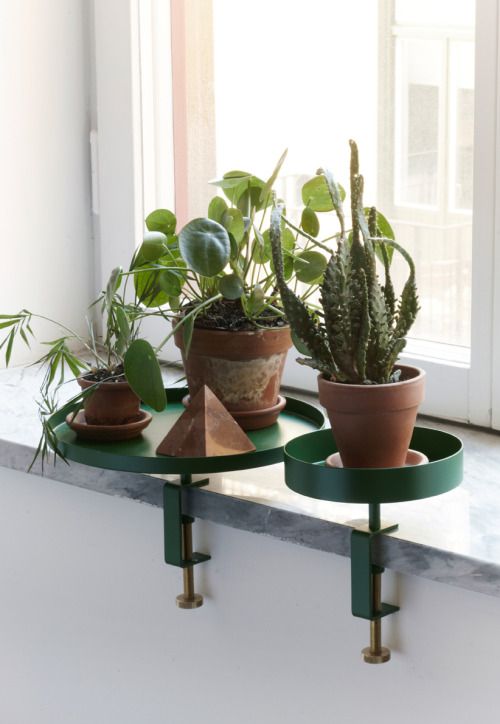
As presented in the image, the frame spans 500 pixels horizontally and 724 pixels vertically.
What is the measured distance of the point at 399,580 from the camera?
108cm

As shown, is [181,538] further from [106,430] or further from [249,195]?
[249,195]

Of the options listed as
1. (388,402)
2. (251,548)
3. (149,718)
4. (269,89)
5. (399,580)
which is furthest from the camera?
(269,89)

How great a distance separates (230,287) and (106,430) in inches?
8.9

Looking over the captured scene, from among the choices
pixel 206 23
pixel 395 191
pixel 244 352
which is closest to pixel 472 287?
pixel 395 191

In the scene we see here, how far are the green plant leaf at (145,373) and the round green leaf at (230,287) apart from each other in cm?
10

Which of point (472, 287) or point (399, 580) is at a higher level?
point (472, 287)

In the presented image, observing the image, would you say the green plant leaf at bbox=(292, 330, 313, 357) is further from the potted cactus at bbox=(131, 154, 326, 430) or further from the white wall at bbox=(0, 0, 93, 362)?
the white wall at bbox=(0, 0, 93, 362)

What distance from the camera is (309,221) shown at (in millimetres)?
1190

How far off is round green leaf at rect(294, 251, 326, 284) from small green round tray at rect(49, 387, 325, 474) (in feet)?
0.61

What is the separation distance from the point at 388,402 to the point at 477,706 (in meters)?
0.32

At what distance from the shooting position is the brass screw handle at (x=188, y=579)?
122 cm

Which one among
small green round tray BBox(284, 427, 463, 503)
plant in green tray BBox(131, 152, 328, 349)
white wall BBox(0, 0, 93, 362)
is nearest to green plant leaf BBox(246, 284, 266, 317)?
plant in green tray BBox(131, 152, 328, 349)

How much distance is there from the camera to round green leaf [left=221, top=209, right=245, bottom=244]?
45.3 inches

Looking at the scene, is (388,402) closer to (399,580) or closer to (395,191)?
(399,580)
